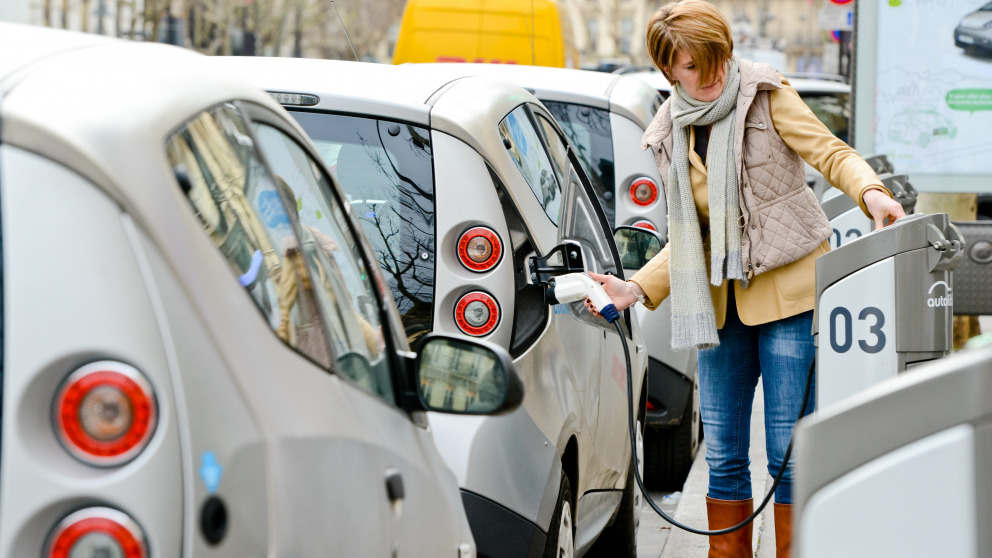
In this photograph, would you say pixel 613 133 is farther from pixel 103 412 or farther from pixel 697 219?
pixel 103 412

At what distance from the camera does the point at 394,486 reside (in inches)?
82.6

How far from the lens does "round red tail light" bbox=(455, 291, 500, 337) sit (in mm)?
3357

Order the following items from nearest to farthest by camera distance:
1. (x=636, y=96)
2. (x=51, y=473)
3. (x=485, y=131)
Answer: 1. (x=51, y=473)
2. (x=485, y=131)
3. (x=636, y=96)

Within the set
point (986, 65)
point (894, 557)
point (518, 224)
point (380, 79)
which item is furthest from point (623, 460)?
point (986, 65)

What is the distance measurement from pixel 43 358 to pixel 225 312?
239 mm

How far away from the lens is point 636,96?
275 inches

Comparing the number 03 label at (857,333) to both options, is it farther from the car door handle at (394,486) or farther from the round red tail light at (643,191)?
the round red tail light at (643,191)

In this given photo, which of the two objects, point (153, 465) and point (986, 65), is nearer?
point (153, 465)

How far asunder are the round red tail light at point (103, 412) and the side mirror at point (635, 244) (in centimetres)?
307

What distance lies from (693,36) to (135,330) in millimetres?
2441

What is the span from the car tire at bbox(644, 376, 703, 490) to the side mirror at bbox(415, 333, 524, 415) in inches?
162

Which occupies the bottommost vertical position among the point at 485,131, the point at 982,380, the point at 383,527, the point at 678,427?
the point at 678,427

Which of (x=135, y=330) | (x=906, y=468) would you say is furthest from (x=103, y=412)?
(x=906, y=468)

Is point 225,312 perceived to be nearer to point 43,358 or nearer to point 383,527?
point 43,358
